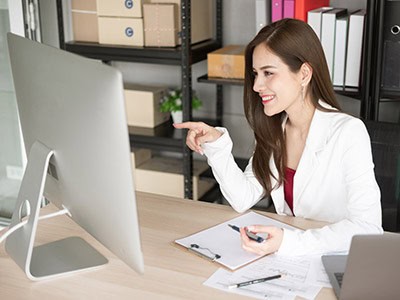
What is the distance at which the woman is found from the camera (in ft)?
6.24

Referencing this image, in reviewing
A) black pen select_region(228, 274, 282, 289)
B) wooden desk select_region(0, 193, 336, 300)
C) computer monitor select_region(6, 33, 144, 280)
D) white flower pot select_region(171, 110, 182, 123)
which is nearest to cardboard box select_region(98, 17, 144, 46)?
white flower pot select_region(171, 110, 182, 123)

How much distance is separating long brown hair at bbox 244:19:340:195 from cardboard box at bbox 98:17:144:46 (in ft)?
3.61

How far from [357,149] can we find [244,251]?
1.45 ft

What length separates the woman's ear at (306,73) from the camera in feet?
6.40

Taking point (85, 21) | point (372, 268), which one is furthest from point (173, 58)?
point (372, 268)

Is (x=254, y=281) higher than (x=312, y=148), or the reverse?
(x=312, y=148)

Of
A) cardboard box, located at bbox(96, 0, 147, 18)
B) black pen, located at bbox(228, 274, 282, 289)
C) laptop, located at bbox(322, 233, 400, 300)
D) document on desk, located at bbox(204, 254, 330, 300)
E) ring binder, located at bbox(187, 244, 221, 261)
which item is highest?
cardboard box, located at bbox(96, 0, 147, 18)

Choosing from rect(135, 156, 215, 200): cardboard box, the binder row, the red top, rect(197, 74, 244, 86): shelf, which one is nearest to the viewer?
the red top

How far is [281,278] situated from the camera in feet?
5.08

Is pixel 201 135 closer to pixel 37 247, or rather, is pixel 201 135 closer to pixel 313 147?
pixel 313 147

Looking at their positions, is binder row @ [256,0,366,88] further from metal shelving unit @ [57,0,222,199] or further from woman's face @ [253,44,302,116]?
woman's face @ [253,44,302,116]

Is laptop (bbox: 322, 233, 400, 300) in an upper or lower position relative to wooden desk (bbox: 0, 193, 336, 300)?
upper

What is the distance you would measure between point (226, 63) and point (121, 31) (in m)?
0.51

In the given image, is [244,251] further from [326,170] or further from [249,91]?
[249,91]
